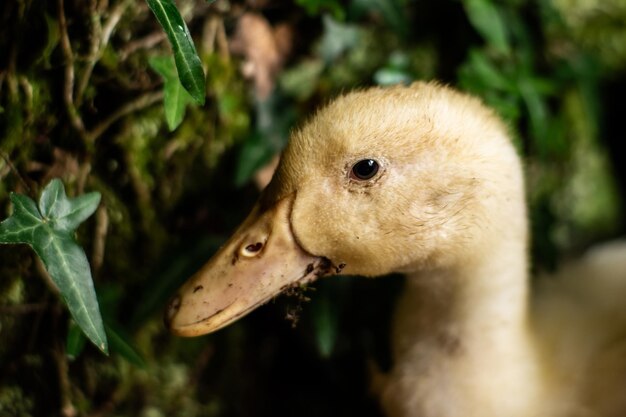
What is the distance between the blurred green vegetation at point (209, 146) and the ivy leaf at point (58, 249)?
13 cm

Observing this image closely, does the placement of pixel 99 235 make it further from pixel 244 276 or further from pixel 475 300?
pixel 475 300

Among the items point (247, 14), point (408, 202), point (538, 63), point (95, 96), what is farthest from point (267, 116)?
point (538, 63)

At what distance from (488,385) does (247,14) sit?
2.95ft

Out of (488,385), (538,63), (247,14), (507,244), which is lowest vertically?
(488,385)

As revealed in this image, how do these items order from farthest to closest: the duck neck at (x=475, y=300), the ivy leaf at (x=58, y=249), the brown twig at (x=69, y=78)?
the duck neck at (x=475, y=300) → the brown twig at (x=69, y=78) → the ivy leaf at (x=58, y=249)

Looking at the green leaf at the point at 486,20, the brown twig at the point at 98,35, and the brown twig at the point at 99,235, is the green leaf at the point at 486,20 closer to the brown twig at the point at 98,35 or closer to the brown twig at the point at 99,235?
the brown twig at the point at 98,35

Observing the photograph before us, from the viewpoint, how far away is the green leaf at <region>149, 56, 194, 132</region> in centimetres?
111

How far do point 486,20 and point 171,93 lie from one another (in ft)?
2.48

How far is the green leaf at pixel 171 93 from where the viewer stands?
3.63ft

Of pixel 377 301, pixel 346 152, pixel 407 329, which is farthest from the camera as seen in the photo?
pixel 377 301

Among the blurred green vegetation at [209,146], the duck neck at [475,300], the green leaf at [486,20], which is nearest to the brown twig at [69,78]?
the blurred green vegetation at [209,146]

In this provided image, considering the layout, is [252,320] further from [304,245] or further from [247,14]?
[247,14]

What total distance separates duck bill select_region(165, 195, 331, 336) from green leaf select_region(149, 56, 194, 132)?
0.23 m

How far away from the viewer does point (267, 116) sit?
140 centimetres
